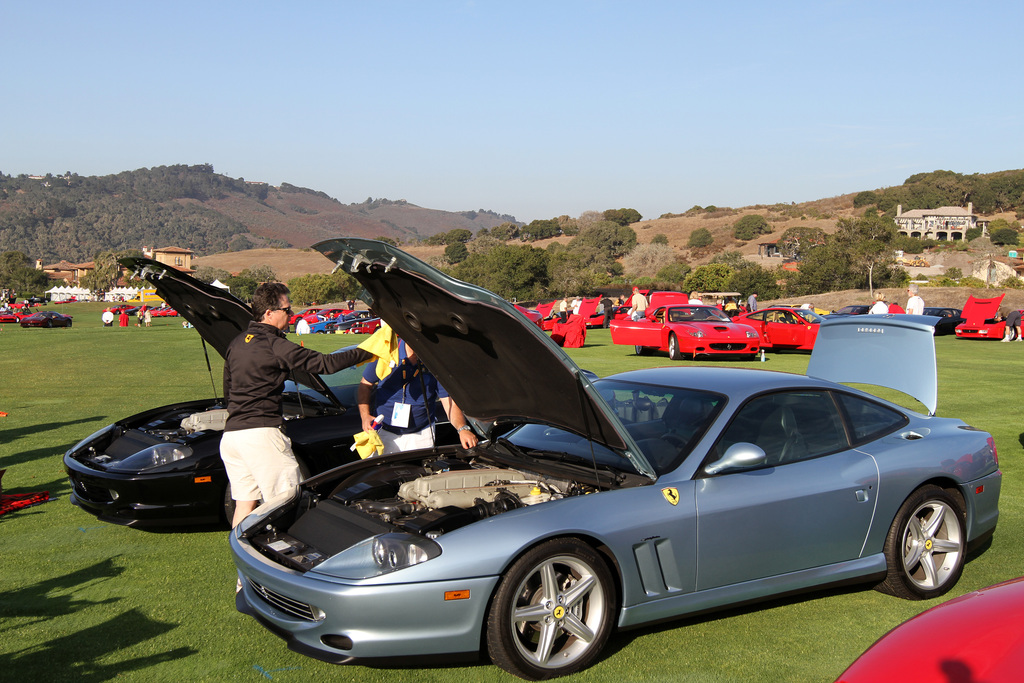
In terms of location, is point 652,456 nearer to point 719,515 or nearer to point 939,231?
point 719,515

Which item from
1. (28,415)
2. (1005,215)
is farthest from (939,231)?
(28,415)

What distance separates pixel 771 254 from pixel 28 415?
360ft

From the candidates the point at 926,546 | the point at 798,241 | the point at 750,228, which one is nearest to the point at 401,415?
the point at 926,546

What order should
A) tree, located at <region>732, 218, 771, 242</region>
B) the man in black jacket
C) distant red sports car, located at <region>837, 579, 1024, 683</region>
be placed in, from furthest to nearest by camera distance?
tree, located at <region>732, 218, 771, 242</region> → the man in black jacket → distant red sports car, located at <region>837, 579, 1024, 683</region>

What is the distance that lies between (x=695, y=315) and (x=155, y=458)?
18.1 m

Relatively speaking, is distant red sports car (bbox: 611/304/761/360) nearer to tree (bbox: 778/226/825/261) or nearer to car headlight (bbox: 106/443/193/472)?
car headlight (bbox: 106/443/193/472)

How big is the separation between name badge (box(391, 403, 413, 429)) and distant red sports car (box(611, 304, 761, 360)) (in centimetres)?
1568

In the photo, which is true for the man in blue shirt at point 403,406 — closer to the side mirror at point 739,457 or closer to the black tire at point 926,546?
the side mirror at point 739,457

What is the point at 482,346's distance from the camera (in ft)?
13.4

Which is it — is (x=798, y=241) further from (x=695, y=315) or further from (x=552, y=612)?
(x=552, y=612)

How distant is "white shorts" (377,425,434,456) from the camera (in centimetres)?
576

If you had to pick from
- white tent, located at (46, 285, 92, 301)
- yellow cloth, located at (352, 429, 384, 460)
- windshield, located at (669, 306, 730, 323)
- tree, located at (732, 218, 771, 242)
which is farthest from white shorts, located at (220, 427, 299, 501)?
white tent, located at (46, 285, 92, 301)

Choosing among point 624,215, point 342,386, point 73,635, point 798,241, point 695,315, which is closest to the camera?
point 73,635

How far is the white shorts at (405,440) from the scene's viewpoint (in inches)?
227
